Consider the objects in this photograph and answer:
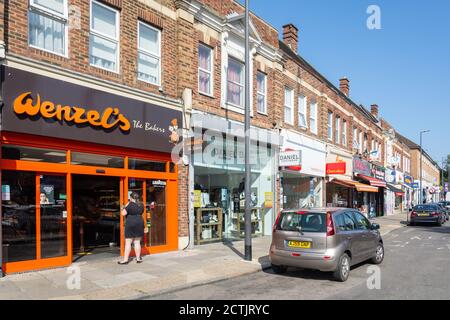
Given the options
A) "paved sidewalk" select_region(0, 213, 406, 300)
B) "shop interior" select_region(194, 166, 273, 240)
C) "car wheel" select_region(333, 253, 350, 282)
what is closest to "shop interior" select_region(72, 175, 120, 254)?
"paved sidewalk" select_region(0, 213, 406, 300)

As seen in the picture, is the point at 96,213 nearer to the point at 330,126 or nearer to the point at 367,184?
the point at 330,126

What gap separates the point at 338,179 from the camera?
2288 cm

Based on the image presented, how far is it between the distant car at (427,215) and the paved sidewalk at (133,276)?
57.5 ft

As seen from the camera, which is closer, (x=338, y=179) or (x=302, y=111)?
(x=302, y=111)

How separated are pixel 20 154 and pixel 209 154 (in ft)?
20.8

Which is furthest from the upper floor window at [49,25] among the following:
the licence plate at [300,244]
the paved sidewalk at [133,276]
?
the licence plate at [300,244]

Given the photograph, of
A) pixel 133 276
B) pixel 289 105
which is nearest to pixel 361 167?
pixel 289 105

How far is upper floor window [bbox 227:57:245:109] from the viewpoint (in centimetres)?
1456

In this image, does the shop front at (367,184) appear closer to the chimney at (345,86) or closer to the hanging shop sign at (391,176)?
the hanging shop sign at (391,176)

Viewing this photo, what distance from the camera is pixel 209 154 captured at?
13.3 metres

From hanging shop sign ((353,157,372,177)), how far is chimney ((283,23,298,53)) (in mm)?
9591

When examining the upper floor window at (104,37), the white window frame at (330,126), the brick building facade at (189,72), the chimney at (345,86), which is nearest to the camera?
the brick building facade at (189,72)

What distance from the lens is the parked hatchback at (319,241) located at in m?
8.04

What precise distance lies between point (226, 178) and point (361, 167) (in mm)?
16785
